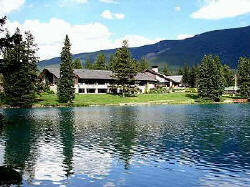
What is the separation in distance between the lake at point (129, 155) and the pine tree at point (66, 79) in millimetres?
50860

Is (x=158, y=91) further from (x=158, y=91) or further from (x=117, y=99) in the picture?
(x=117, y=99)

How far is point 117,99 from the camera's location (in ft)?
368

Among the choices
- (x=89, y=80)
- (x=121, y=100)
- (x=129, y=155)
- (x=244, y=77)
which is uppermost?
(x=244, y=77)

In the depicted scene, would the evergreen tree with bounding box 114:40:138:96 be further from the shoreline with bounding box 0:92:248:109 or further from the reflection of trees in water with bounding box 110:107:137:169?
the reflection of trees in water with bounding box 110:107:137:169

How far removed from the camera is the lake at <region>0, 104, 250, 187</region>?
2119cm

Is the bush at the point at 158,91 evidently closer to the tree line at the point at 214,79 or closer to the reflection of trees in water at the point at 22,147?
the tree line at the point at 214,79

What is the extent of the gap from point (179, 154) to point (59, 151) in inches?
421

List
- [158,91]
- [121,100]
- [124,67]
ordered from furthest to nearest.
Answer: [158,91]
[124,67]
[121,100]

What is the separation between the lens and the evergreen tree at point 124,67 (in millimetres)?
117062

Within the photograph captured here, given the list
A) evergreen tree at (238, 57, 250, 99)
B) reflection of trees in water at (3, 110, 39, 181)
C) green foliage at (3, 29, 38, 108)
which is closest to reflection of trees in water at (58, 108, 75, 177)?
reflection of trees in water at (3, 110, 39, 181)

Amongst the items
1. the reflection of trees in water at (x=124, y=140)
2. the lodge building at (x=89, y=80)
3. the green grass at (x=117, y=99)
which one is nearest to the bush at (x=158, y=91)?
the lodge building at (x=89, y=80)

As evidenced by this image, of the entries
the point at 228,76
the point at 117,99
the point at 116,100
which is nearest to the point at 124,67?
the point at 117,99

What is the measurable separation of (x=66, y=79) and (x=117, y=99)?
65.4ft

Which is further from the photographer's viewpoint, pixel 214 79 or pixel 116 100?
pixel 214 79
